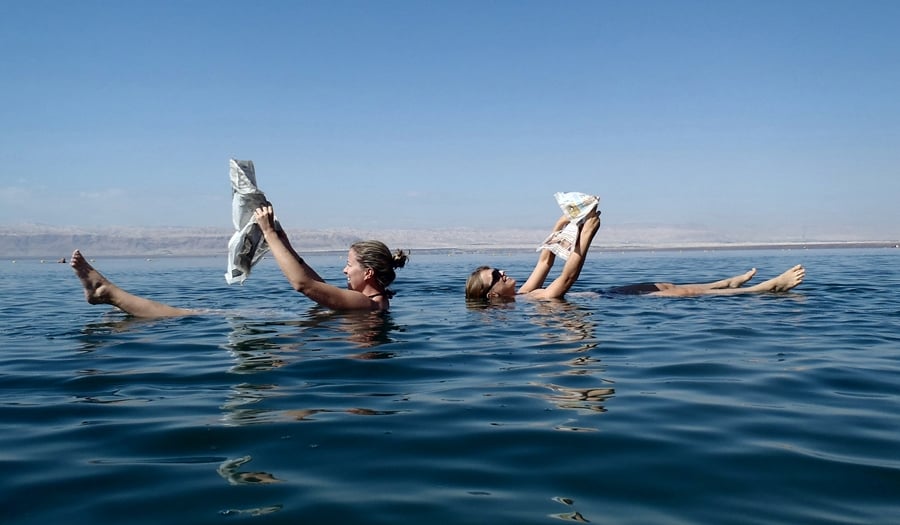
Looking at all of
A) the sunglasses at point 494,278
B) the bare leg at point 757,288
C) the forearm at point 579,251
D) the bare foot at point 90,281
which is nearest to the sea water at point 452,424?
the bare foot at point 90,281

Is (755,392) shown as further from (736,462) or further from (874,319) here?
(874,319)

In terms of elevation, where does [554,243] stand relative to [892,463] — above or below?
above

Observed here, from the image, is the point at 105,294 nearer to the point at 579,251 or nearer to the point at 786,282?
the point at 579,251

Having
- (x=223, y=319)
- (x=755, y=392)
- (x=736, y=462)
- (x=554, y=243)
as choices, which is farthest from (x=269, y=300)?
(x=736, y=462)

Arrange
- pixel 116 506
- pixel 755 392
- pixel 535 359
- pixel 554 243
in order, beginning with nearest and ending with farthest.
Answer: pixel 116 506 < pixel 755 392 < pixel 535 359 < pixel 554 243

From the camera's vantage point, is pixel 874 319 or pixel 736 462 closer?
pixel 736 462

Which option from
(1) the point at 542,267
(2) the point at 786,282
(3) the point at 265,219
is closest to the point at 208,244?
(1) the point at 542,267

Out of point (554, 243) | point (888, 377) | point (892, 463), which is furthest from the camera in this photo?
point (554, 243)

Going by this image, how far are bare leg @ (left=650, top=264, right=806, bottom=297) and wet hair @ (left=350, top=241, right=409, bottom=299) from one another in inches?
210

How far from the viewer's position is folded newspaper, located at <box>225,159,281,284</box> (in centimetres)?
691

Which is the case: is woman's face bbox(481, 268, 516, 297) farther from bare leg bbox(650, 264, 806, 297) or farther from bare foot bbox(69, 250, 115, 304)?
bare foot bbox(69, 250, 115, 304)

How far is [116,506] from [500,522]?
1.60m

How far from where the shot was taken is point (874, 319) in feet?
27.3

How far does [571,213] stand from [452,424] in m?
7.00
